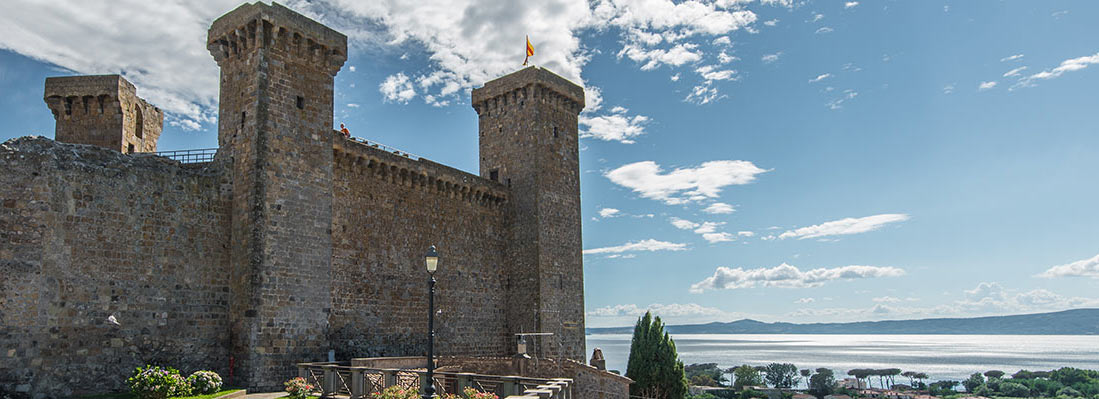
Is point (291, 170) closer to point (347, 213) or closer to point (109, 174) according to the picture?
point (347, 213)

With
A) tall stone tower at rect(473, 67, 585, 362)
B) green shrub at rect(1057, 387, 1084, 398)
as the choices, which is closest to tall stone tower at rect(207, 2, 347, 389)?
tall stone tower at rect(473, 67, 585, 362)

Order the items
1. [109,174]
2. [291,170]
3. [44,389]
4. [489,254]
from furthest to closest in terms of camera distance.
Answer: [489,254] < [291,170] < [109,174] < [44,389]

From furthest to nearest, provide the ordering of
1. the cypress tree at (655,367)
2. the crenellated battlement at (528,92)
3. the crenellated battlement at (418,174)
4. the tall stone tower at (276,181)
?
the cypress tree at (655,367), the crenellated battlement at (528,92), the crenellated battlement at (418,174), the tall stone tower at (276,181)

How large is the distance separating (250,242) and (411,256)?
7.74 meters

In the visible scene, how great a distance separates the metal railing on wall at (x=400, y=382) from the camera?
1650 centimetres

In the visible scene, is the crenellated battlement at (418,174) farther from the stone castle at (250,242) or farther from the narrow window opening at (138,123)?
the narrow window opening at (138,123)

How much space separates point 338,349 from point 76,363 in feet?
26.0

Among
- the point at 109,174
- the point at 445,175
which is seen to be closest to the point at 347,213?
the point at 445,175

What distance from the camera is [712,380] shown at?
99750mm

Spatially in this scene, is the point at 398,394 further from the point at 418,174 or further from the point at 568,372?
the point at 418,174

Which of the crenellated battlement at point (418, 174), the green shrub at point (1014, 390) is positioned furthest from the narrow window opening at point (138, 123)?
the green shrub at point (1014, 390)

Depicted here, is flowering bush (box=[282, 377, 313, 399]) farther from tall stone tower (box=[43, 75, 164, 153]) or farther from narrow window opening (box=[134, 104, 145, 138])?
narrow window opening (box=[134, 104, 145, 138])

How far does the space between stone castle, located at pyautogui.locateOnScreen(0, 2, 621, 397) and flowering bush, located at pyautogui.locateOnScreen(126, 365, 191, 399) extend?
1237 mm

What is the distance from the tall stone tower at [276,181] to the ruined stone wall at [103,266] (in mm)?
921
